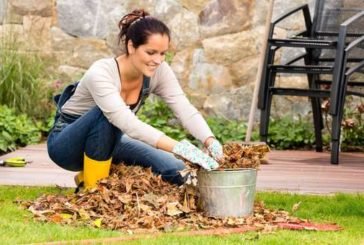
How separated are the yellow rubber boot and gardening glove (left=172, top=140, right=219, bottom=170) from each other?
0.50 metres

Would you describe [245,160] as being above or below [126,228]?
above

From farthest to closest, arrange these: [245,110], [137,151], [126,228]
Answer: [245,110], [137,151], [126,228]

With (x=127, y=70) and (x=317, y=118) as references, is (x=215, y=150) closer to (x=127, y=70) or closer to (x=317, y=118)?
(x=127, y=70)

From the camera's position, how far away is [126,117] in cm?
412

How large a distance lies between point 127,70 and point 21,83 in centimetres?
288

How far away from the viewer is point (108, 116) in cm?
418

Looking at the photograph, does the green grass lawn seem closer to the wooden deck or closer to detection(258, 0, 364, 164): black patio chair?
the wooden deck

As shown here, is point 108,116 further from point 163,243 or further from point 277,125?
point 277,125

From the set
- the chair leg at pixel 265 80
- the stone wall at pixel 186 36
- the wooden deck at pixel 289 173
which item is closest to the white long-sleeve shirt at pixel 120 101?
the wooden deck at pixel 289 173

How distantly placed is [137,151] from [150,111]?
263cm

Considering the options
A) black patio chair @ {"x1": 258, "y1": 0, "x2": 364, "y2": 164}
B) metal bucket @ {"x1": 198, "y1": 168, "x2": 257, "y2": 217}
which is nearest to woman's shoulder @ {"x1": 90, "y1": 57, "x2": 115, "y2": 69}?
metal bucket @ {"x1": 198, "y1": 168, "x2": 257, "y2": 217}

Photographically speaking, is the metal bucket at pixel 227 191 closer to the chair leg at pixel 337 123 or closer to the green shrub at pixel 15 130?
the chair leg at pixel 337 123

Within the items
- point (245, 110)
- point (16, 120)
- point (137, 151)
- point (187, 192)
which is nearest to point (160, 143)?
point (187, 192)

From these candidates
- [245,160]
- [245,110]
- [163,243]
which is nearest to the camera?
[163,243]
